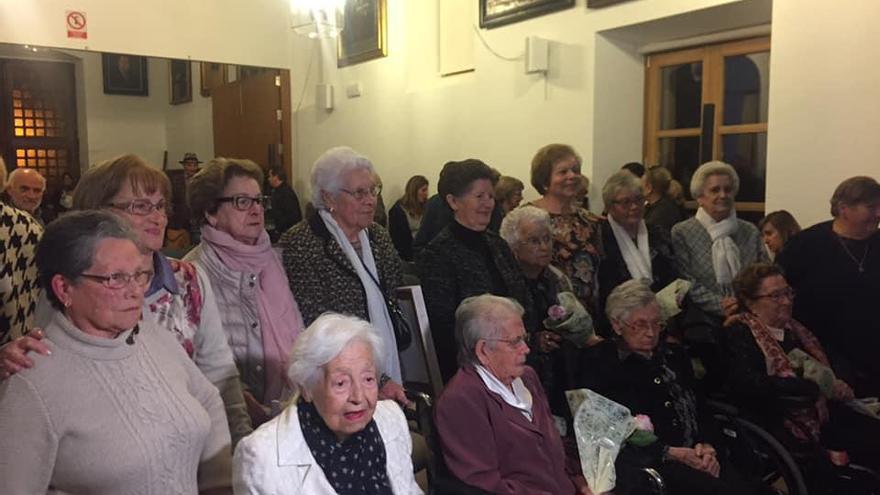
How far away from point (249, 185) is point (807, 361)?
2.32m

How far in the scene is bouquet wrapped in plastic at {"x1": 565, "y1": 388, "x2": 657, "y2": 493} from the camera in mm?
2502

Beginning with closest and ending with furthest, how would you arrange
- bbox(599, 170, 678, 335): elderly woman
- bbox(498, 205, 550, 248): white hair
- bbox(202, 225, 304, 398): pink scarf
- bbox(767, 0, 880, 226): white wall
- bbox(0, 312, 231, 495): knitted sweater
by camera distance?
1. bbox(0, 312, 231, 495): knitted sweater
2. bbox(202, 225, 304, 398): pink scarf
3. bbox(498, 205, 550, 248): white hair
4. bbox(599, 170, 678, 335): elderly woman
5. bbox(767, 0, 880, 226): white wall

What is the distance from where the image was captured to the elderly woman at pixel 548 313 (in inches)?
112

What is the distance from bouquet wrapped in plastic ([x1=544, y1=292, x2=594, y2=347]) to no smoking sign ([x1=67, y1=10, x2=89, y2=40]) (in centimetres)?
521

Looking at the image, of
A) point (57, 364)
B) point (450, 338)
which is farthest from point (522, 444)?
point (57, 364)

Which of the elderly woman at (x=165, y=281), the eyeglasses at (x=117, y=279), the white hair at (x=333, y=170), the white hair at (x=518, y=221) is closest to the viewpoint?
the eyeglasses at (x=117, y=279)

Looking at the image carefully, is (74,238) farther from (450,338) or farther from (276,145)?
(276,145)

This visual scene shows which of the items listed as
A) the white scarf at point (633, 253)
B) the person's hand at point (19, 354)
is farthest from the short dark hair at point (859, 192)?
the person's hand at point (19, 354)

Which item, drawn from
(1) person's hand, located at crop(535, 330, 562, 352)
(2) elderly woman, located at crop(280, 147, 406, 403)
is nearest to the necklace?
(1) person's hand, located at crop(535, 330, 562, 352)

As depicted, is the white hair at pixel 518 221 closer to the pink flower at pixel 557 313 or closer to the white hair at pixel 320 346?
the pink flower at pixel 557 313

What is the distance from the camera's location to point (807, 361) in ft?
10.2

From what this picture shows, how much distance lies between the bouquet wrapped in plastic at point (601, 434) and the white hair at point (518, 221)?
0.70 m

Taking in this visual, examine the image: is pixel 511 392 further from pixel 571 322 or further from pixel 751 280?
pixel 751 280

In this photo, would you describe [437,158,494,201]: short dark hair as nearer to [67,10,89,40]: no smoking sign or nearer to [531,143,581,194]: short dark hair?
[531,143,581,194]: short dark hair
